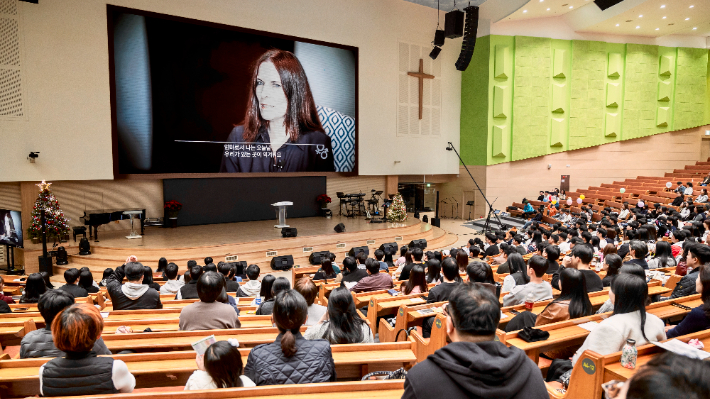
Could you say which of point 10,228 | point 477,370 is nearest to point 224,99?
point 10,228

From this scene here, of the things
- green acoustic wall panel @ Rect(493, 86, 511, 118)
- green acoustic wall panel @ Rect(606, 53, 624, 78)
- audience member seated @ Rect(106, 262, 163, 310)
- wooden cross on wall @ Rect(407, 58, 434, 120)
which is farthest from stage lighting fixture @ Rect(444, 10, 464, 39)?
audience member seated @ Rect(106, 262, 163, 310)

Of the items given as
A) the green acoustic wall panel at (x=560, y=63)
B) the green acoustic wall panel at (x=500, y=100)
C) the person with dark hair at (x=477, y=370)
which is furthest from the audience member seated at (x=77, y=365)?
the green acoustic wall panel at (x=560, y=63)

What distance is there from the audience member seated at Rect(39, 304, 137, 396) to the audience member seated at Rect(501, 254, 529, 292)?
11.7 ft

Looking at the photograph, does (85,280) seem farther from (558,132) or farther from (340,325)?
(558,132)

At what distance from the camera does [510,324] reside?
10.4 feet

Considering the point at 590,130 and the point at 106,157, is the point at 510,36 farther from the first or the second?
the point at 106,157

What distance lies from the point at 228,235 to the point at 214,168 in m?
2.48

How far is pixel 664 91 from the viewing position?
60.0ft

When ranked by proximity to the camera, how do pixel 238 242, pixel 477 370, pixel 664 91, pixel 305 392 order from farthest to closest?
pixel 664 91 → pixel 238 242 → pixel 305 392 → pixel 477 370

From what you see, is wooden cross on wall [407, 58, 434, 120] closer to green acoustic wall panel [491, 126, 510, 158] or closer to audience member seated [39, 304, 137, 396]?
green acoustic wall panel [491, 126, 510, 158]

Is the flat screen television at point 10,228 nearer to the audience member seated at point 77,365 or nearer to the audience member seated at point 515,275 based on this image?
the audience member seated at point 77,365

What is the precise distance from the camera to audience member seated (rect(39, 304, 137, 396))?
6.49 feet

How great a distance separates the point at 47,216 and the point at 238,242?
13.1 feet

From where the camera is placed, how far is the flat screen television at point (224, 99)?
11188 mm
